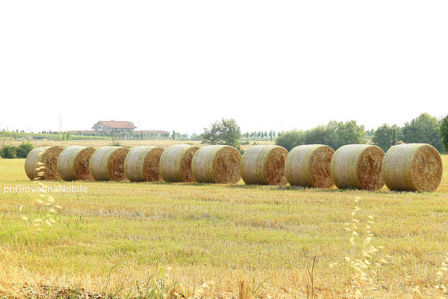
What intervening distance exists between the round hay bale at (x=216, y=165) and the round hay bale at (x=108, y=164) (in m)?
4.15

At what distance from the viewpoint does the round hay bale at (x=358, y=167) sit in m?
17.4

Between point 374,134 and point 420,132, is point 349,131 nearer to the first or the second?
point 374,134

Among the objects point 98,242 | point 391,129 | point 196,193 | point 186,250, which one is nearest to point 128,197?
point 196,193

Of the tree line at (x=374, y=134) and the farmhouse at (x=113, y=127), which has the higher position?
the farmhouse at (x=113, y=127)

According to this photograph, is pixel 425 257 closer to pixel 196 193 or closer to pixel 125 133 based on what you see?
pixel 196 193

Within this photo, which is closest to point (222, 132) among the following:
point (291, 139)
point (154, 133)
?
point (291, 139)

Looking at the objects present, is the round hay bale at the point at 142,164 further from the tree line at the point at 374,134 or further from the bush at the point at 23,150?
the tree line at the point at 374,134

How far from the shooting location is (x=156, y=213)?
11547 mm

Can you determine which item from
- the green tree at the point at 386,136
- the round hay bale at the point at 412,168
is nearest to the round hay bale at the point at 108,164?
the round hay bale at the point at 412,168

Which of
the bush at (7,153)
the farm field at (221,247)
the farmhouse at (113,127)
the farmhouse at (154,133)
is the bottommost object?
the farm field at (221,247)

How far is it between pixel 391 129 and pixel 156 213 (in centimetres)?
8133

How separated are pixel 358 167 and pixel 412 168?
1.69 metres

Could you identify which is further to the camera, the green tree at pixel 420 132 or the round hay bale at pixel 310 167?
the green tree at pixel 420 132

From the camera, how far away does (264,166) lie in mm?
19891
